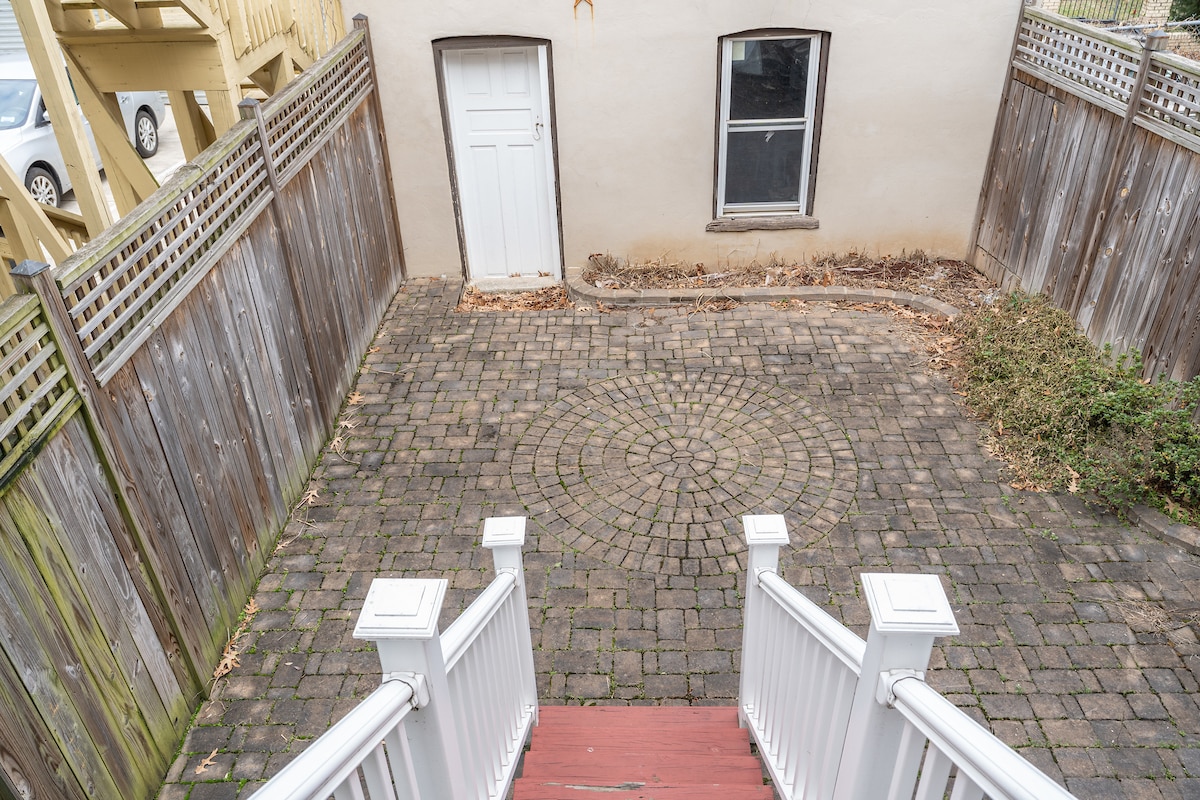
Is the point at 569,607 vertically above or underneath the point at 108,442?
underneath

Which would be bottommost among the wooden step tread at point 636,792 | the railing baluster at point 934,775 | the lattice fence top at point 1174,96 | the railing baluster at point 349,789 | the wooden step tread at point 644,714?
the wooden step tread at point 644,714

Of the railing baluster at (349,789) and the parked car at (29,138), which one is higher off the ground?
the railing baluster at (349,789)

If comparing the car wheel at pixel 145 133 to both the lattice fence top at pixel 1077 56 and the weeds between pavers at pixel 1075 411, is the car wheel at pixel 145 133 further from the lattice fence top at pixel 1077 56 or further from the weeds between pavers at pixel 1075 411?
the weeds between pavers at pixel 1075 411

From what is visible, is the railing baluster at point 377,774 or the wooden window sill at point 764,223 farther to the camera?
the wooden window sill at point 764,223

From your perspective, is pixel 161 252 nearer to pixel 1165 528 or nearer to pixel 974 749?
pixel 974 749

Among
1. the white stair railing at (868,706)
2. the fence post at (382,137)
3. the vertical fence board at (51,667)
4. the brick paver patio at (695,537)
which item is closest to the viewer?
the white stair railing at (868,706)

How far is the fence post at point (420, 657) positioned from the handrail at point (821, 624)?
1.07 m

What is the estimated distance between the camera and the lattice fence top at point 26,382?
2898mm

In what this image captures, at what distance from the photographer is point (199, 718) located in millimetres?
4121

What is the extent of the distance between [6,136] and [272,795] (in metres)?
10.6

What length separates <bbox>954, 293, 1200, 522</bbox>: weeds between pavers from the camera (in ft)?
17.0

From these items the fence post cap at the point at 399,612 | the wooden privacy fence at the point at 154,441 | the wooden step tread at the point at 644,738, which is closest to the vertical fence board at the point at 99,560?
the wooden privacy fence at the point at 154,441

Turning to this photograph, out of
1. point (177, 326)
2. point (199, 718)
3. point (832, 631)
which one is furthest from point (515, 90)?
point (832, 631)

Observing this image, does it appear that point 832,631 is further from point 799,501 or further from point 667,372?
point 667,372
